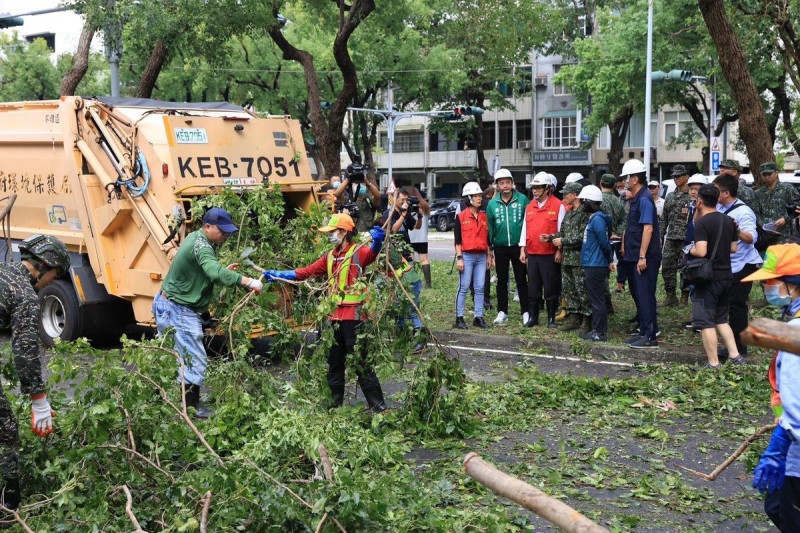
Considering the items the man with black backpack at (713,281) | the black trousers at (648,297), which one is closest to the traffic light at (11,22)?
the black trousers at (648,297)

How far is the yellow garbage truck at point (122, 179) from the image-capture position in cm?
1034

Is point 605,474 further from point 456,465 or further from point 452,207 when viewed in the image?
point 452,207

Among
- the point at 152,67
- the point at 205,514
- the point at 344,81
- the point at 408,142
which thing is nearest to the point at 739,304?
the point at 205,514

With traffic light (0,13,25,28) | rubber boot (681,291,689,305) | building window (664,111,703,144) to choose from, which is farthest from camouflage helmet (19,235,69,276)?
building window (664,111,703,144)

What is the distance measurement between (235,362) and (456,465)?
2113mm

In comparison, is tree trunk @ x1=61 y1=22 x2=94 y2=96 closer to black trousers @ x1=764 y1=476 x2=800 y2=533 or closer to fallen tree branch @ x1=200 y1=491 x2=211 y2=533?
fallen tree branch @ x1=200 y1=491 x2=211 y2=533

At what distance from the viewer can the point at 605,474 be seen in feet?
21.1

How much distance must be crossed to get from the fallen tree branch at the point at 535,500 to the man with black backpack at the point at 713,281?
6619mm

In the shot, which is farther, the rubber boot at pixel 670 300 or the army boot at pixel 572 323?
the rubber boot at pixel 670 300

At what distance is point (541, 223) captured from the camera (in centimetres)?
1216

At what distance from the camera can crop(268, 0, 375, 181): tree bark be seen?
1859 cm

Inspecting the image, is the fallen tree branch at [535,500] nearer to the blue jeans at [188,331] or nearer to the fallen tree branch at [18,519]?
the fallen tree branch at [18,519]

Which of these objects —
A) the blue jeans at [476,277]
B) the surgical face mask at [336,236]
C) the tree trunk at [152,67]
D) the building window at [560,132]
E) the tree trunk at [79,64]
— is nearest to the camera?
the surgical face mask at [336,236]

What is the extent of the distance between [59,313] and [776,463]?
970 centimetres
